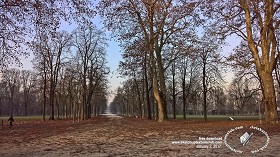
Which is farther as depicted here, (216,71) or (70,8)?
(216,71)

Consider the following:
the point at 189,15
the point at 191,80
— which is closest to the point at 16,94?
the point at 191,80

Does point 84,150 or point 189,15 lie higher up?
point 189,15

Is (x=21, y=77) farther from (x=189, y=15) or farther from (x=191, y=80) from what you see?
(x=189, y=15)

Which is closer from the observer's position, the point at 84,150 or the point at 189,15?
the point at 84,150

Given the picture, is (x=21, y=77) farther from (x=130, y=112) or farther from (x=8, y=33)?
(x=8, y=33)

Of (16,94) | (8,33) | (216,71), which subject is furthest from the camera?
(16,94)

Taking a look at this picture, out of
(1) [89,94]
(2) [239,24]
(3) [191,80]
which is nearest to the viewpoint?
(2) [239,24]

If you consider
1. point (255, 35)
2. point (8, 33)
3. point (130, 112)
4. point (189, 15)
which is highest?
point (189, 15)

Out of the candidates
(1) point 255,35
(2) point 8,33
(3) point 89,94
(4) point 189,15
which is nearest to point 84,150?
(2) point 8,33

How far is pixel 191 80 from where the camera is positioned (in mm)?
46594

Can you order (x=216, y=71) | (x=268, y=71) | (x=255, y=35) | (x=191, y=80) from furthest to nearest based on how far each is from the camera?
1. (x=191, y=80)
2. (x=216, y=71)
3. (x=255, y=35)
4. (x=268, y=71)

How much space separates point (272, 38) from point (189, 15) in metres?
7.76

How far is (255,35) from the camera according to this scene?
2594 centimetres

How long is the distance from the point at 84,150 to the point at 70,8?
20.6 feet
